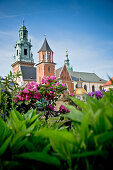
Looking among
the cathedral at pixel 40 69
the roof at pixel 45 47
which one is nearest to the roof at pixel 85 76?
the cathedral at pixel 40 69

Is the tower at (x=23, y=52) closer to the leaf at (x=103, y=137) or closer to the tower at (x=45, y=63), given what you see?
the tower at (x=45, y=63)

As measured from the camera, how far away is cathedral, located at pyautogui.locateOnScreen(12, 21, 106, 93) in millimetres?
39781

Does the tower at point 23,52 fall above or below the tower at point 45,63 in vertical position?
above

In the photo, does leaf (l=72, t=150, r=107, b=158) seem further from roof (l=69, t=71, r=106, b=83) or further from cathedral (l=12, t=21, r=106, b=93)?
roof (l=69, t=71, r=106, b=83)

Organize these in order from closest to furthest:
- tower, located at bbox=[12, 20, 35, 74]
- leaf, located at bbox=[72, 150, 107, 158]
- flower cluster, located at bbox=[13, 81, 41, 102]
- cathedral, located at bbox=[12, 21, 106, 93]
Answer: leaf, located at bbox=[72, 150, 107, 158], flower cluster, located at bbox=[13, 81, 41, 102], cathedral, located at bbox=[12, 21, 106, 93], tower, located at bbox=[12, 20, 35, 74]

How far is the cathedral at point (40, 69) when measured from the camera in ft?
131

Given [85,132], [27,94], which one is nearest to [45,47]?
[27,94]

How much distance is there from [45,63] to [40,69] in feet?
7.21

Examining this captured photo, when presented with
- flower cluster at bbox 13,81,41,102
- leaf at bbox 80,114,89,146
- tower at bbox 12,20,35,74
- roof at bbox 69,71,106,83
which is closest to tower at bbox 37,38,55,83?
tower at bbox 12,20,35,74

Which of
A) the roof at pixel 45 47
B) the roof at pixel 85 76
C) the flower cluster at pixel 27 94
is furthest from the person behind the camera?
the roof at pixel 85 76

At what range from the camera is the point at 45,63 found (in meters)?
38.2

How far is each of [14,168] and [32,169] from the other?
68mm

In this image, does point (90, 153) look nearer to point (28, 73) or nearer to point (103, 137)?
point (103, 137)

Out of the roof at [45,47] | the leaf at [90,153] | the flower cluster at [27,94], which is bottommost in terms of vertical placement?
the leaf at [90,153]
